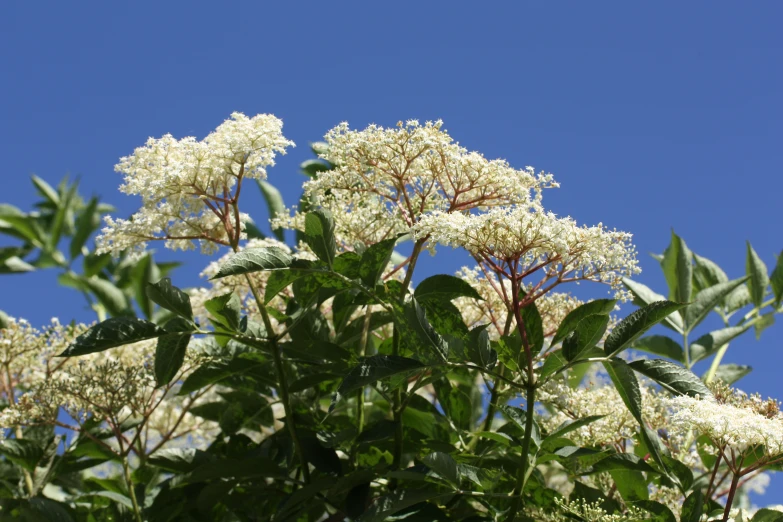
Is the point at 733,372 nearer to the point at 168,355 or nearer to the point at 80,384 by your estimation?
the point at 168,355

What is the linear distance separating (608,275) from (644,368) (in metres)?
0.26

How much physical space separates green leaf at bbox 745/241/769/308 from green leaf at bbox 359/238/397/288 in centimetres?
174

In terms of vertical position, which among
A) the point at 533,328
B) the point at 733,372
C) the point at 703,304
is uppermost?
the point at 703,304

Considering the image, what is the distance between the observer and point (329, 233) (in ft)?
6.14

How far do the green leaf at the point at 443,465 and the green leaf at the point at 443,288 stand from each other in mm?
396

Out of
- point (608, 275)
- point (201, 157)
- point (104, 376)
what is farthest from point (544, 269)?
point (104, 376)

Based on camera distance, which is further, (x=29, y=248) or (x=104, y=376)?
(x=29, y=248)

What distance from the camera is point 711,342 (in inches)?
112

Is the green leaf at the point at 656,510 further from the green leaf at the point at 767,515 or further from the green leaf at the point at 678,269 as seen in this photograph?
the green leaf at the point at 678,269

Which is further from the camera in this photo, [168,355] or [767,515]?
[168,355]

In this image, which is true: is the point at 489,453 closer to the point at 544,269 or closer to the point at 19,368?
the point at 544,269

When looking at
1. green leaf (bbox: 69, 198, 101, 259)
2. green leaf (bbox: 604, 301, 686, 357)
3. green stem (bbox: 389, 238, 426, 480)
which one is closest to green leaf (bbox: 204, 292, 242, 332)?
green stem (bbox: 389, 238, 426, 480)

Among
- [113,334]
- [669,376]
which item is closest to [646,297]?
[669,376]

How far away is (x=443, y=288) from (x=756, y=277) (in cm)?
160
